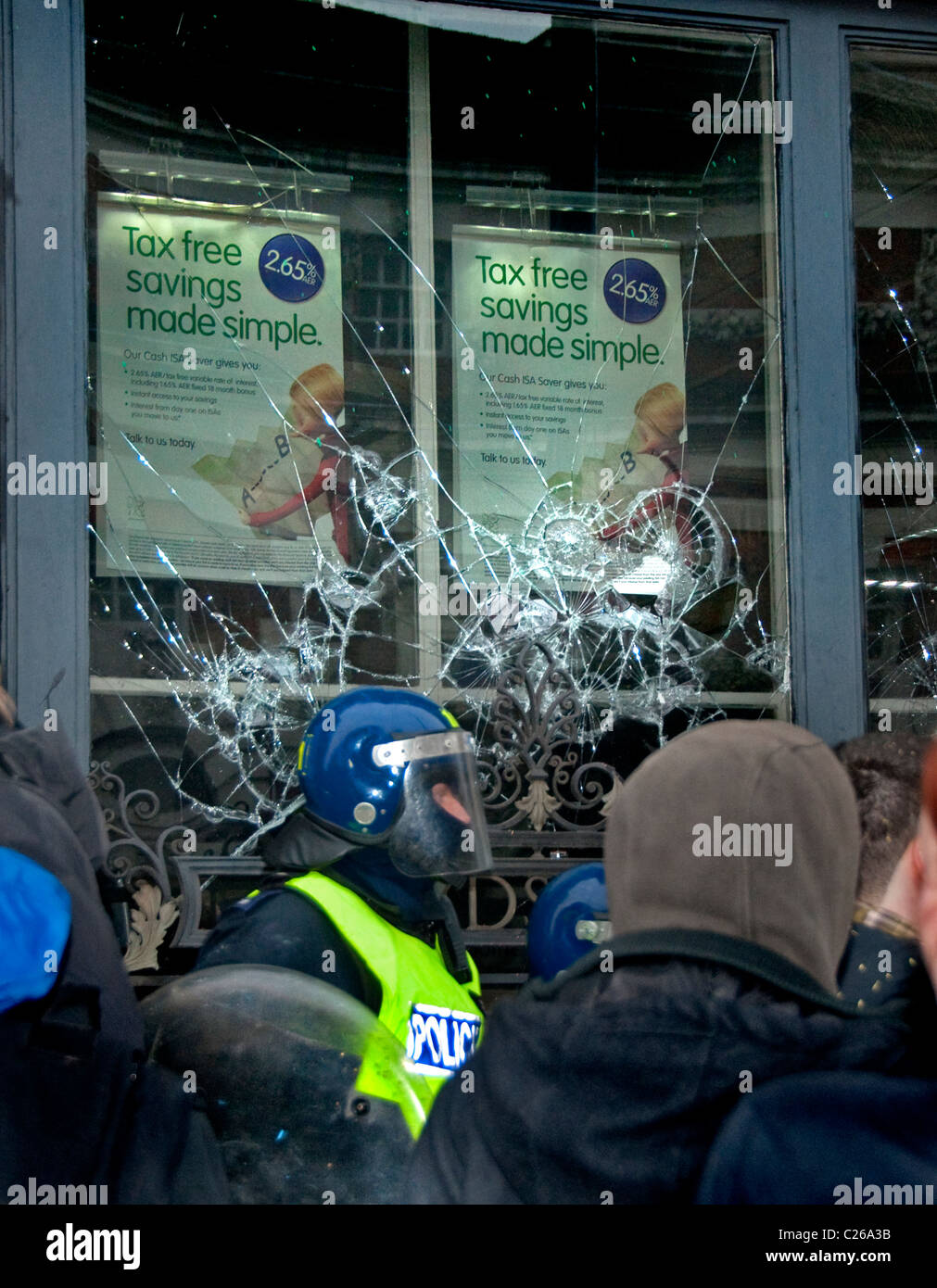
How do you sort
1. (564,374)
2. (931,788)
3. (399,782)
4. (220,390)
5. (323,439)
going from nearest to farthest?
(931,788) → (399,782) → (220,390) → (323,439) → (564,374)

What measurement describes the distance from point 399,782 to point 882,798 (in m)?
1.06

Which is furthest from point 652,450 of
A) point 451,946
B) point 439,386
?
point 451,946

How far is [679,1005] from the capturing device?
165 centimetres

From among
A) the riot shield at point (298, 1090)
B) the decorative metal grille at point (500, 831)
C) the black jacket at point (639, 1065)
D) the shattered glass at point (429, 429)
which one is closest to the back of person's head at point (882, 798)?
the black jacket at point (639, 1065)

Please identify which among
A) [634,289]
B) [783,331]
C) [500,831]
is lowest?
[500,831]

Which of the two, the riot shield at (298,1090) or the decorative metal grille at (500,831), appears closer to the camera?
the riot shield at (298,1090)

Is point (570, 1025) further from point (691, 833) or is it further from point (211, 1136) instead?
point (211, 1136)

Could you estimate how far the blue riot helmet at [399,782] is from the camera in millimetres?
2982

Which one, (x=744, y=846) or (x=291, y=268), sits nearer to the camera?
(x=744, y=846)

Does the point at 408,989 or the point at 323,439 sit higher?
the point at 323,439

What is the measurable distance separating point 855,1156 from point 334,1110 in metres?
0.79

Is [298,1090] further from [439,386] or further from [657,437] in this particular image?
[657,437]

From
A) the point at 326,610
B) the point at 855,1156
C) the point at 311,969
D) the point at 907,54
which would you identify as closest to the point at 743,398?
the point at 907,54

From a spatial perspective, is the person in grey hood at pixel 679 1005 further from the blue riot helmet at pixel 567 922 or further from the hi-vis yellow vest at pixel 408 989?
the blue riot helmet at pixel 567 922
